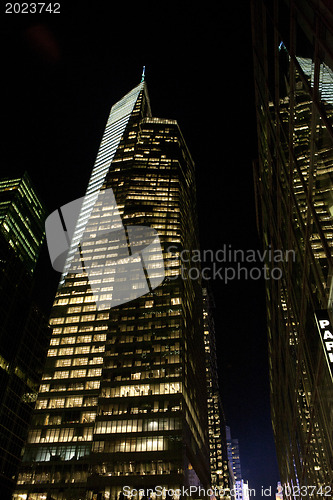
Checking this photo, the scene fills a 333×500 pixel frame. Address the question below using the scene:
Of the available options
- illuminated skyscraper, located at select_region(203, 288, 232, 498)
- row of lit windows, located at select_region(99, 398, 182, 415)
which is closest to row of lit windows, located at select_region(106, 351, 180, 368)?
row of lit windows, located at select_region(99, 398, 182, 415)

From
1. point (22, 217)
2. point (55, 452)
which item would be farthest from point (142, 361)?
point (22, 217)

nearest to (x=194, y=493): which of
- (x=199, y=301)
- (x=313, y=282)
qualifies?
(x=199, y=301)

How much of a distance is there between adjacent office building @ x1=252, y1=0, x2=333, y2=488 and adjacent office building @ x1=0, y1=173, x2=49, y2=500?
93.5 m

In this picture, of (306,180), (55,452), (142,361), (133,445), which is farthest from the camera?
(142,361)

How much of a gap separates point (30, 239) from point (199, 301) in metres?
76.3

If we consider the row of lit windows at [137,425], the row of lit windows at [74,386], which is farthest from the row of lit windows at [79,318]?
the row of lit windows at [137,425]

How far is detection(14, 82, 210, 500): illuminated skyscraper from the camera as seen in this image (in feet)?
243

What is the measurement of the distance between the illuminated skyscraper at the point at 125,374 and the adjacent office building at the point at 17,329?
66.0ft

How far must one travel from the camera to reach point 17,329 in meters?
124

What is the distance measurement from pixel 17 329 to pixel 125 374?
53858mm

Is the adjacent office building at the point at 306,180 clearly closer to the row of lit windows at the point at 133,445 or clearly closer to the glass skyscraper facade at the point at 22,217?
the row of lit windows at the point at 133,445

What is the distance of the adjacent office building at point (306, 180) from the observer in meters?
17.0

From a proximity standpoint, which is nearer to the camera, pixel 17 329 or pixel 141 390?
pixel 141 390

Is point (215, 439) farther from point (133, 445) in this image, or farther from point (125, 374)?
point (133, 445)
